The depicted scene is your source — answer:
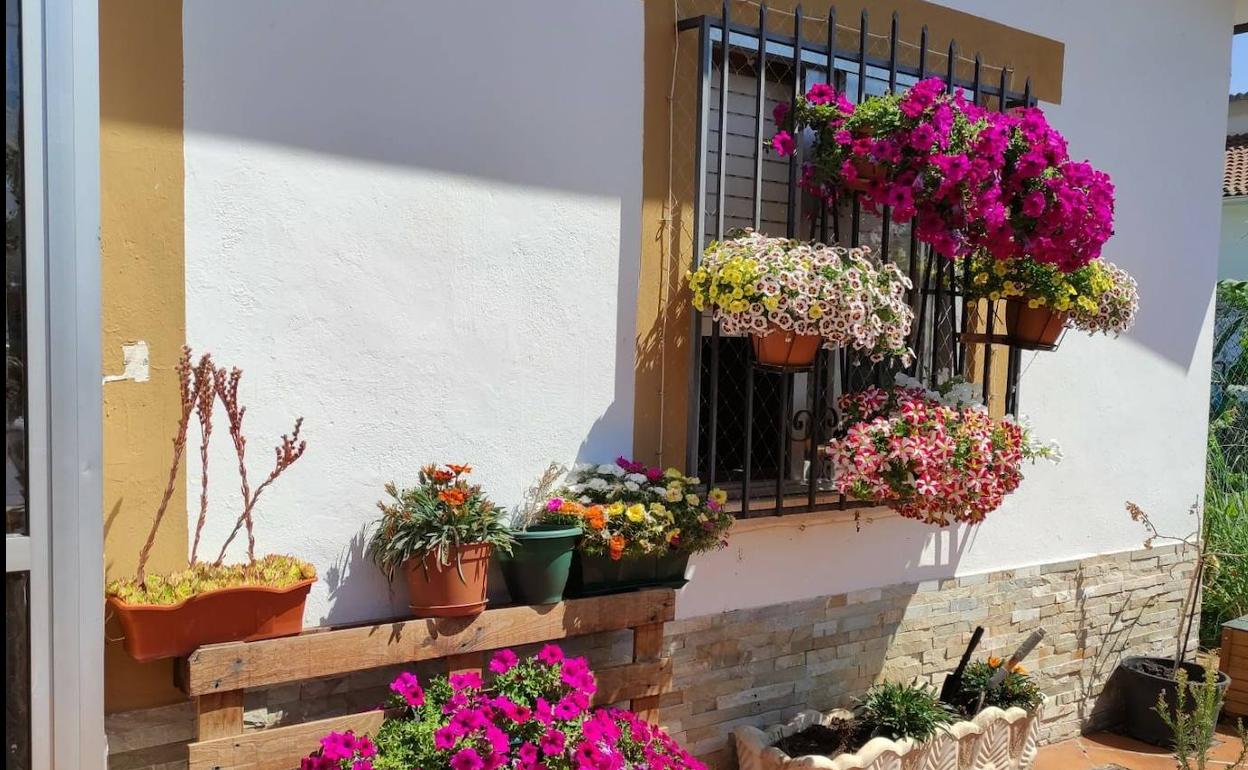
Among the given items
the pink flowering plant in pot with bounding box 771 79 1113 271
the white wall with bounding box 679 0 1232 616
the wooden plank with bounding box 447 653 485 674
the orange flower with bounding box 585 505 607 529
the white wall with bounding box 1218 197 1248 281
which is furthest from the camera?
the white wall with bounding box 1218 197 1248 281


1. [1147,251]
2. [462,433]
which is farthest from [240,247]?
[1147,251]

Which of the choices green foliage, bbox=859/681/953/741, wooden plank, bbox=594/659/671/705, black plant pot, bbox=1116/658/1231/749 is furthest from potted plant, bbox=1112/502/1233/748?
wooden plank, bbox=594/659/671/705

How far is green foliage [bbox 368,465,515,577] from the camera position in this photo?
295 centimetres

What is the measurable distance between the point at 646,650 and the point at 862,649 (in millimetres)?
1205

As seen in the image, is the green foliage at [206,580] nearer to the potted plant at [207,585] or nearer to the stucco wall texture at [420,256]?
the potted plant at [207,585]

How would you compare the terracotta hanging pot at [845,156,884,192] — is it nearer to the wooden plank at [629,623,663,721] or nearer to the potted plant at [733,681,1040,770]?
the wooden plank at [629,623,663,721]

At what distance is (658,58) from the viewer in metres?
3.56

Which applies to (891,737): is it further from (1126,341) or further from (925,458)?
(1126,341)

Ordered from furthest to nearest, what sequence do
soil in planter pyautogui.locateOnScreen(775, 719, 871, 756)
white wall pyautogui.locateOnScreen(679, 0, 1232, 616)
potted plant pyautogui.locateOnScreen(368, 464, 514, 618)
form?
white wall pyautogui.locateOnScreen(679, 0, 1232, 616)
soil in planter pyautogui.locateOnScreen(775, 719, 871, 756)
potted plant pyautogui.locateOnScreen(368, 464, 514, 618)

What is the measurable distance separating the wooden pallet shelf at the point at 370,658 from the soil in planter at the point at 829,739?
0.67 m

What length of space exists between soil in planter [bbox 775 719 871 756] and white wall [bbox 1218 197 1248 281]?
15.0 metres

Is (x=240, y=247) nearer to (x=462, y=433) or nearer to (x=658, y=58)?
(x=462, y=433)

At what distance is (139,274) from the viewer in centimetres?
263

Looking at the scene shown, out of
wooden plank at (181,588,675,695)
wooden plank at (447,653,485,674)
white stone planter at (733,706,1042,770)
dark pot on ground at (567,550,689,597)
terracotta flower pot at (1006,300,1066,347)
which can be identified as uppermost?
terracotta flower pot at (1006,300,1066,347)
